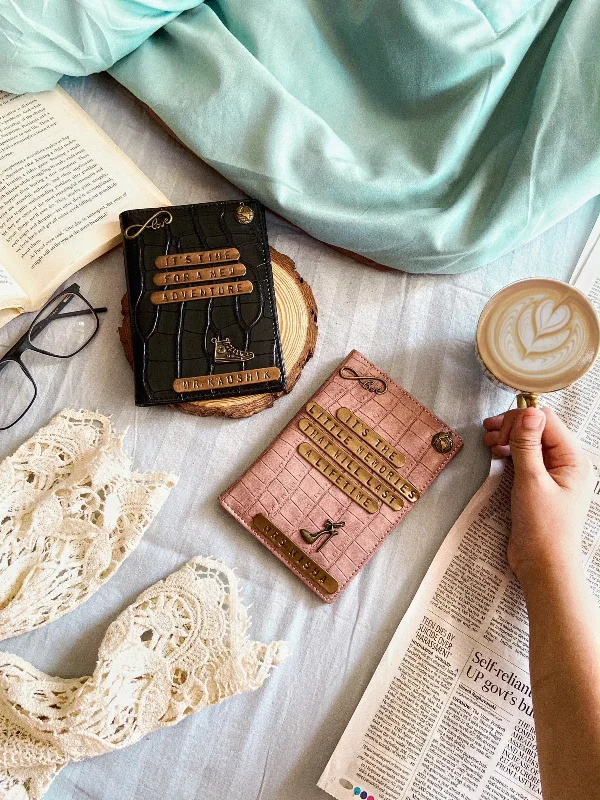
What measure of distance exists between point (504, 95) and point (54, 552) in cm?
77

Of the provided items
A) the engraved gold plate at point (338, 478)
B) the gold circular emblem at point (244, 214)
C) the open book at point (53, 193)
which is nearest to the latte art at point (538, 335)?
the engraved gold plate at point (338, 478)

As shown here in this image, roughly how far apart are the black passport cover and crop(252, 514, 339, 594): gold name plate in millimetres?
153

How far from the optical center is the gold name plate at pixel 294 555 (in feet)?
2.48

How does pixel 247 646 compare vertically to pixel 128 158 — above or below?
below

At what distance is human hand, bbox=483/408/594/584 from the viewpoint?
2.43 ft

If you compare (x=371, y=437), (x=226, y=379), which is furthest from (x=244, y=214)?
(x=371, y=437)

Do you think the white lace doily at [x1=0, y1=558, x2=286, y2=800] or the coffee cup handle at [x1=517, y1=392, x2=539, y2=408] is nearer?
the white lace doily at [x1=0, y1=558, x2=286, y2=800]

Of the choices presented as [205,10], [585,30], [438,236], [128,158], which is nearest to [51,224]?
[128,158]

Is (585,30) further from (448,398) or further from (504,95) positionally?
(448,398)

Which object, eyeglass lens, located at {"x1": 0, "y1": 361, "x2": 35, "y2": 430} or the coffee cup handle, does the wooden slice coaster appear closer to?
eyeglass lens, located at {"x1": 0, "y1": 361, "x2": 35, "y2": 430}

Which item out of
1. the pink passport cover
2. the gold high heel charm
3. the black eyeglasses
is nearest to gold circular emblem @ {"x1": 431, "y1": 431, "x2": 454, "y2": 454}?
the pink passport cover

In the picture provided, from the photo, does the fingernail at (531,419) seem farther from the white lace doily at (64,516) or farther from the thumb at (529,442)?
the white lace doily at (64,516)

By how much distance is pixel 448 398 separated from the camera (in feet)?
2.76

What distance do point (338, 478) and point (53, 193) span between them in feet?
1.60
